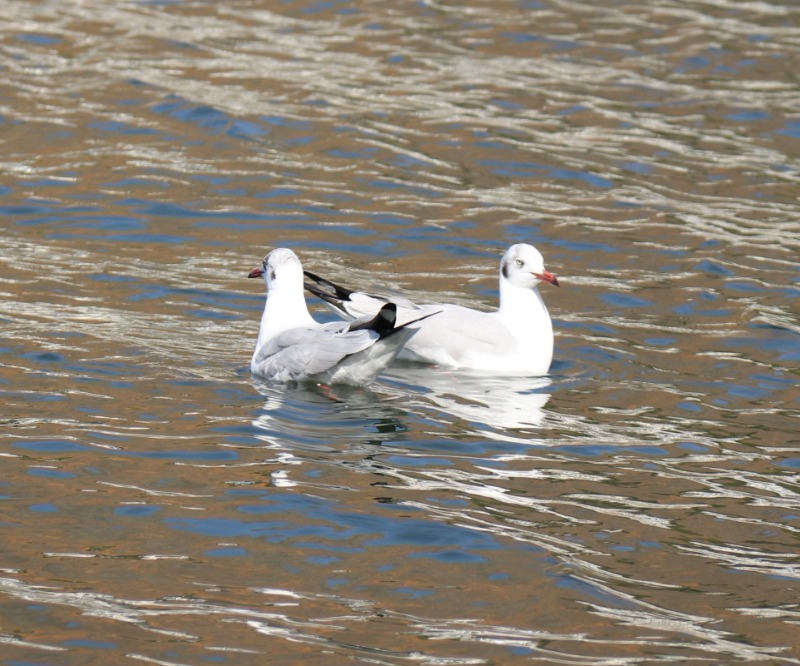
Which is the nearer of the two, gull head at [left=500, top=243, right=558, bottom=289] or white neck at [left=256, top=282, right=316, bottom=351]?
white neck at [left=256, top=282, right=316, bottom=351]

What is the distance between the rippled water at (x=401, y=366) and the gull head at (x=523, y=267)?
0.62 metres

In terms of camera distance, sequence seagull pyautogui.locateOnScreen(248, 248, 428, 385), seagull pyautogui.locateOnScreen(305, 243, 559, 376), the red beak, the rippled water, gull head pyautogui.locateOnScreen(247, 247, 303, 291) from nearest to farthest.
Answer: the rippled water → seagull pyautogui.locateOnScreen(248, 248, 428, 385) → gull head pyautogui.locateOnScreen(247, 247, 303, 291) → seagull pyautogui.locateOnScreen(305, 243, 559, 376) → the red beak

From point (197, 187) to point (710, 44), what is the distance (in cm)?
855

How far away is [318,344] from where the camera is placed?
9.45 metres

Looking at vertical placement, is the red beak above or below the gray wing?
above

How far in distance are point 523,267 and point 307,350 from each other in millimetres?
2149

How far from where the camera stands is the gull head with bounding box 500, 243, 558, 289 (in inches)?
428

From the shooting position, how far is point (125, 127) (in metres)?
16.6

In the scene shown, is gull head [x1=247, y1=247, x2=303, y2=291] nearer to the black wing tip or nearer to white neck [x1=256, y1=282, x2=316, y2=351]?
white neck [x1=256, y1=282, x2=316, y2=351]

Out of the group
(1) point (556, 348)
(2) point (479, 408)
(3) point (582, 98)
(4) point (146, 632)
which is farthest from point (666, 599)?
(3) point (582, 98)

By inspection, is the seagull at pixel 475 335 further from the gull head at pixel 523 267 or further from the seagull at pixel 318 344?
the seagull at pixel 318 344

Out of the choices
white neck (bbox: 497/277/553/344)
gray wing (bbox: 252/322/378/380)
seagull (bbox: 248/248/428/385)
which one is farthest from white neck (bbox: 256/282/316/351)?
white neck (bbox: 497/277/553/344)

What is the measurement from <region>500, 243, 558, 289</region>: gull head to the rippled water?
619mm

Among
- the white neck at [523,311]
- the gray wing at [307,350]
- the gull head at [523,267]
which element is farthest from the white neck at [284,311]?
the gull head at [523,267]
